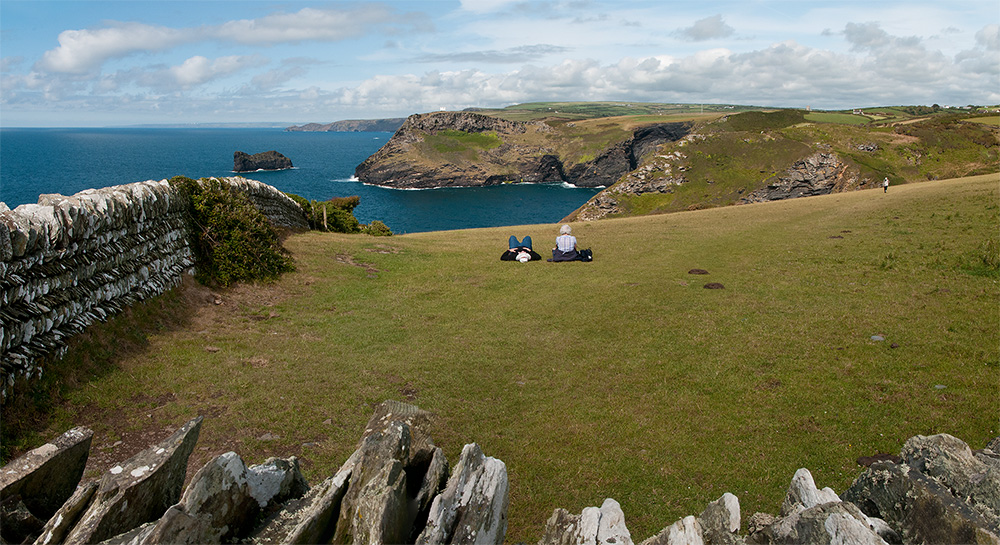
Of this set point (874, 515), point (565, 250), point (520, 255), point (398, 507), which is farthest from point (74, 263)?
point (565, 250)

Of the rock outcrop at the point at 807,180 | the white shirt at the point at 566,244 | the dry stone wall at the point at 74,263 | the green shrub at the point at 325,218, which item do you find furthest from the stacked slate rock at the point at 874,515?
the rock outcrop at the point at 807,180

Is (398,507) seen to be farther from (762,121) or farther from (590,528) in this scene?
(762,121)

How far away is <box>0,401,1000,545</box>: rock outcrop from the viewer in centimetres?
434

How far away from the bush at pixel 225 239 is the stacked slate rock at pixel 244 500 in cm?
1535

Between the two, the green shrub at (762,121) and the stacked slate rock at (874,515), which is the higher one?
the green shrub at (762,121)

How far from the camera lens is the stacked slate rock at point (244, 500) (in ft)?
14.2

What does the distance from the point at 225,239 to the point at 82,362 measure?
31.0 ft

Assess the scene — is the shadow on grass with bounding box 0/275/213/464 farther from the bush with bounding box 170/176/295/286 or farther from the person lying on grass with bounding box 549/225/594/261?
the person lying on grass with bounding box 549/225/594/261

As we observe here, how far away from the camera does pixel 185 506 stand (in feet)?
13.9

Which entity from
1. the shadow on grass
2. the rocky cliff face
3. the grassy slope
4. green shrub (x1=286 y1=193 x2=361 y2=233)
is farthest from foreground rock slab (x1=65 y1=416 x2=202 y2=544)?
the grassy slope

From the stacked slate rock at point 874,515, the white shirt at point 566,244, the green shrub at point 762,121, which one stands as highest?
the green shrub at point 762,121

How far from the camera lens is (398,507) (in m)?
4.70

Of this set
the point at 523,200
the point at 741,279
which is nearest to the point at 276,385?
the point at 741,279

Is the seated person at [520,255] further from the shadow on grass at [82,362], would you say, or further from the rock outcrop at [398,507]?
the rock outcrop at [398,507]
